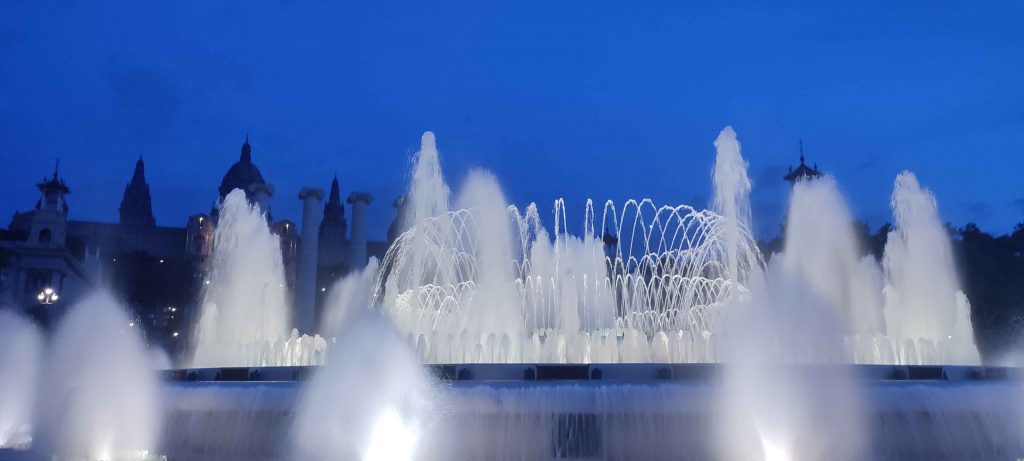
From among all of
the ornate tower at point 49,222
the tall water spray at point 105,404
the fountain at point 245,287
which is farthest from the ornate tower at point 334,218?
the tall water spray at point 105,404

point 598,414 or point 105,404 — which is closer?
point 598,414

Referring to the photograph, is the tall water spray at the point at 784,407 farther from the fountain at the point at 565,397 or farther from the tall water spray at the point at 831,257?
the tall water spray at the point at 831,257

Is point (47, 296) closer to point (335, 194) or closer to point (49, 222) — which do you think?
point (49, 222)

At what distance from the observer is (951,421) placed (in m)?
14.5

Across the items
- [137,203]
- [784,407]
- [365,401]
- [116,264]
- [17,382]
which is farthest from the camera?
[137,203]

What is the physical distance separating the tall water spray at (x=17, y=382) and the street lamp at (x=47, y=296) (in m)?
43.7

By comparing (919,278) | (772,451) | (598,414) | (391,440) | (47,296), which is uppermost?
(47,296)

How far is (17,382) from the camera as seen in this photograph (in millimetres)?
23656

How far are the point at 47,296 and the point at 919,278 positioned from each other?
66.1 metres

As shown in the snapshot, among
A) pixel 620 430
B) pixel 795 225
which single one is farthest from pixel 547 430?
pixel 795 225

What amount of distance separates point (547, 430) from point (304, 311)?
4077cm

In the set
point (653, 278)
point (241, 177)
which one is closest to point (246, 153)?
point (241, 177)

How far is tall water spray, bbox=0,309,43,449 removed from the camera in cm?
2022

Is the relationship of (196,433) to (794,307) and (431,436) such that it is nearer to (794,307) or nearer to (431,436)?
(431,436)
